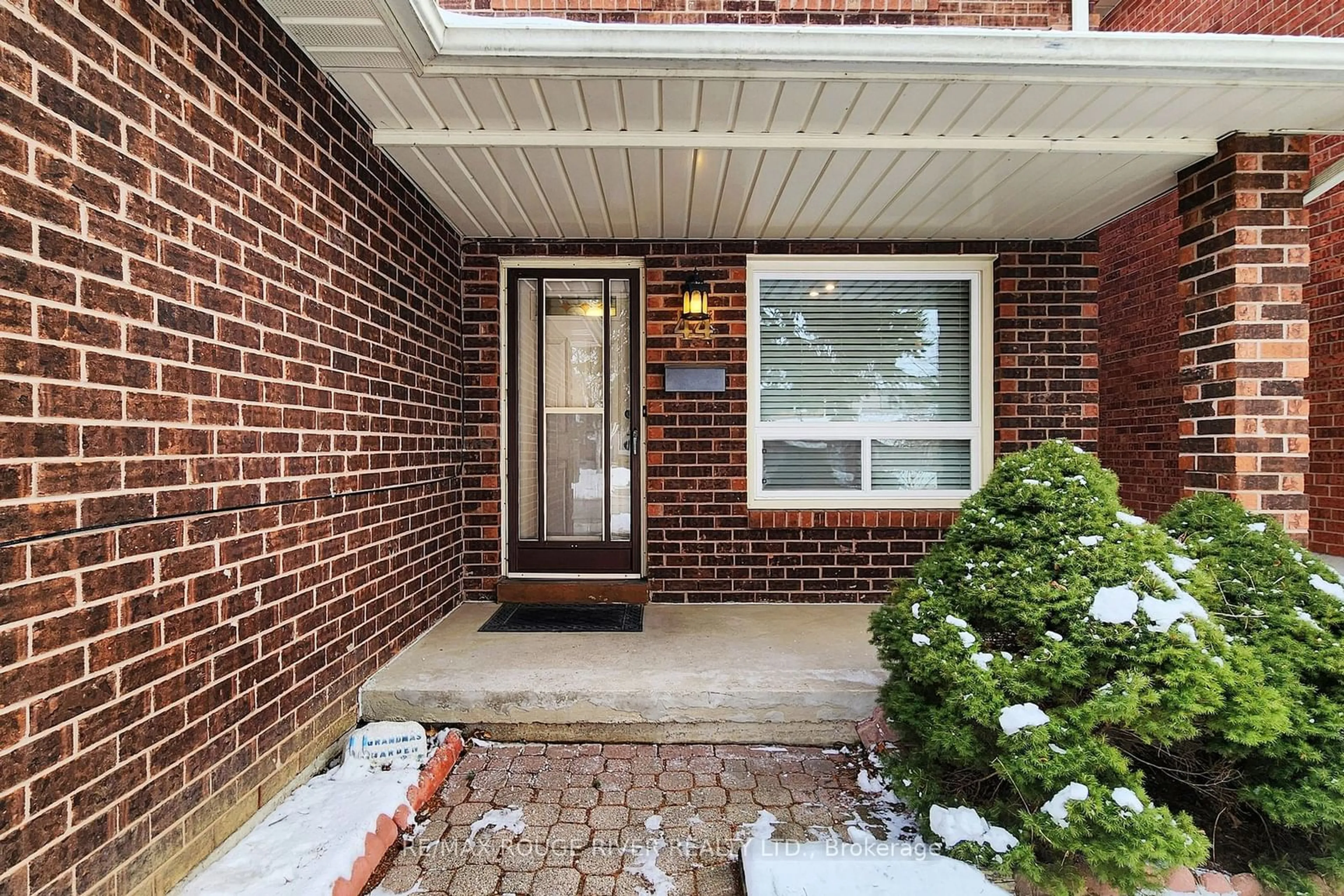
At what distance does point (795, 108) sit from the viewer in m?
2.52

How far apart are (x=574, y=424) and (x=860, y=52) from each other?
2823 mm

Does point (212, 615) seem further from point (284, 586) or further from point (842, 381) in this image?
point (842, 381)

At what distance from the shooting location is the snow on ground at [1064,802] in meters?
1.64

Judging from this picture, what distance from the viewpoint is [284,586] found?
218cm

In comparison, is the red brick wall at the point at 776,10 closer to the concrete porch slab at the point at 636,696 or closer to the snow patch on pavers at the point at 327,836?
the concrete porch slab at the point at 636,696

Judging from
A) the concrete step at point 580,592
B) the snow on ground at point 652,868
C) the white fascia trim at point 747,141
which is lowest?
the snow on ground at point 652,868

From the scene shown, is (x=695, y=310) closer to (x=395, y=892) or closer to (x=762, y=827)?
(x=762, y=827)

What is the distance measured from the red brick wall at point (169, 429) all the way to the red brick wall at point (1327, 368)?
21.2 feet

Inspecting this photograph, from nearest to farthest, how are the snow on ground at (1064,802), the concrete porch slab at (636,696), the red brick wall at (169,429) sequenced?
the red brick wall at (169,429) < the snow on ground at (1064,802) < the concrete porch slab at (636,696)

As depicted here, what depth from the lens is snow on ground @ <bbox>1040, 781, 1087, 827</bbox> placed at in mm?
1637

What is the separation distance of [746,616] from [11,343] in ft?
11.3

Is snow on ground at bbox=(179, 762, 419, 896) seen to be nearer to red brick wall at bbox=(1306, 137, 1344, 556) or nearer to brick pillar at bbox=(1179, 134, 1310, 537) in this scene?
brick pillar at bbox=(1179, 134, 1310, 537)

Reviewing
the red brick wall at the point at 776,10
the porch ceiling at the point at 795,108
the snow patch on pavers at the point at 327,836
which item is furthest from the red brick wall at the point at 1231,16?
the snow patch on pavers at the point at 327,836

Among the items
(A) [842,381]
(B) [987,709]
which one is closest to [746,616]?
(A) [842,381]
